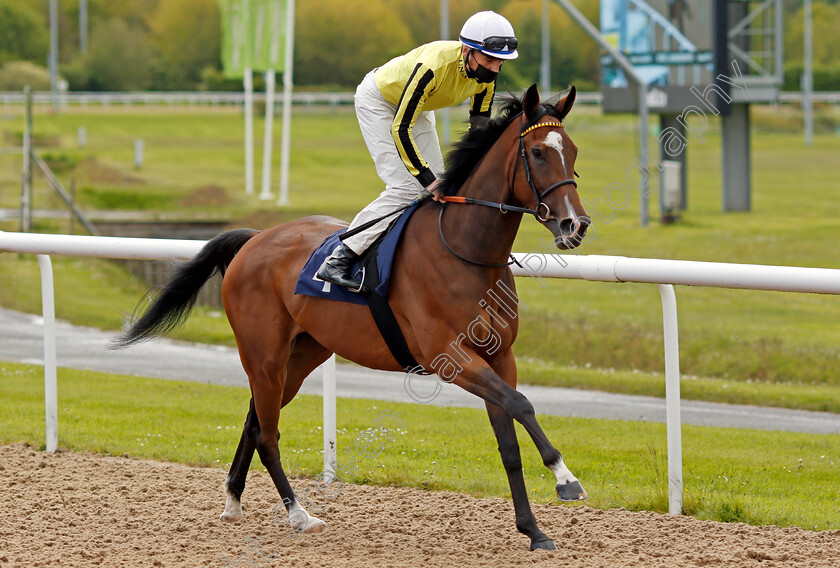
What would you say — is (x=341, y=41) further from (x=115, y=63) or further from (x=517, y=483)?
(x=517, y=483)

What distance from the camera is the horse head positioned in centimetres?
380

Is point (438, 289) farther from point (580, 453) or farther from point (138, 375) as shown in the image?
point (138, 375)

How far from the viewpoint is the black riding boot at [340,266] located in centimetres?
452

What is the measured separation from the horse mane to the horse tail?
1.31m

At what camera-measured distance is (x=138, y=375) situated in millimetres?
9086

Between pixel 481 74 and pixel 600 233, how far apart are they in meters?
15.5

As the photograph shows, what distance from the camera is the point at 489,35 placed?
167 inches

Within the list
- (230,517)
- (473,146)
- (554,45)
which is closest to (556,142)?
(473,146)

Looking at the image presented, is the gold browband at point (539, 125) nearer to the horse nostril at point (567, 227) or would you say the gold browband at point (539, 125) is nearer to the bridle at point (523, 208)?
the bridle at point (523, 208)

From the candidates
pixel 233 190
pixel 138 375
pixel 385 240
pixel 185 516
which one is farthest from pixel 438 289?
pixel 233 190

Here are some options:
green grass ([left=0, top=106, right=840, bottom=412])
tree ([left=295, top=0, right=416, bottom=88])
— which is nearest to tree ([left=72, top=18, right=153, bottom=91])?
green grass ([left=0, top=106, right=840, bottom=412])

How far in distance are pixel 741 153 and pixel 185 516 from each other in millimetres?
19420

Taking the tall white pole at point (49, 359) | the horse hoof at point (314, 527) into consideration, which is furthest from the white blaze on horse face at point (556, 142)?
the tall white pole at point (49, 359)

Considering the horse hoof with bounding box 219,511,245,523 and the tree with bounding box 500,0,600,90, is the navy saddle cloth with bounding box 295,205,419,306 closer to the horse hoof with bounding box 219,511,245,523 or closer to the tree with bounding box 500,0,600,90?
the horse hoof with bounding box 219,511,245,523
